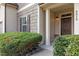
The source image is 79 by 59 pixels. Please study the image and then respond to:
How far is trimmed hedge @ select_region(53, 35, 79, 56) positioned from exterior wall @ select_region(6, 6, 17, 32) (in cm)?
743

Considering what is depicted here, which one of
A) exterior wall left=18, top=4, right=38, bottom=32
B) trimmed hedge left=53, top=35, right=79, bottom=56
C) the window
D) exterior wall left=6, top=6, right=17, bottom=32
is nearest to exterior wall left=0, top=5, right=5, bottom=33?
exterior wall left=6, top=6, right=17, bottom=32

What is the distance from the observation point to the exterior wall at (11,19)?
13039mm

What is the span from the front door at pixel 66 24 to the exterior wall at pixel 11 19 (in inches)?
154

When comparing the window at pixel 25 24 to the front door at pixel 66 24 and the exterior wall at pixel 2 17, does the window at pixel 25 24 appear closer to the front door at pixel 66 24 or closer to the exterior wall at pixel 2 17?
the exterior wall at pixel 2 17

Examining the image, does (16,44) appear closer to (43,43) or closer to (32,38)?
(32,38)

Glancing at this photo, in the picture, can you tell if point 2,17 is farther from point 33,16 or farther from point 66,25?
point 66,25

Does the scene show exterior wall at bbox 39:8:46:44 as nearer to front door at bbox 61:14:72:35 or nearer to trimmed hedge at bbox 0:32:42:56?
front door at bbox 61:14:72:35

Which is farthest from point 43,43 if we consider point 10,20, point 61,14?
point 10,20

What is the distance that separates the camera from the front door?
10495mm

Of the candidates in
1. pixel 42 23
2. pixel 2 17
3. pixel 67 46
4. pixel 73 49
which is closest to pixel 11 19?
pixel 2 17

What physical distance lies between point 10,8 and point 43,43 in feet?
15.5

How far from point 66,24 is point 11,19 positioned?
4572 mm

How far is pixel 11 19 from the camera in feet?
43.5

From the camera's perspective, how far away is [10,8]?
13.2m
